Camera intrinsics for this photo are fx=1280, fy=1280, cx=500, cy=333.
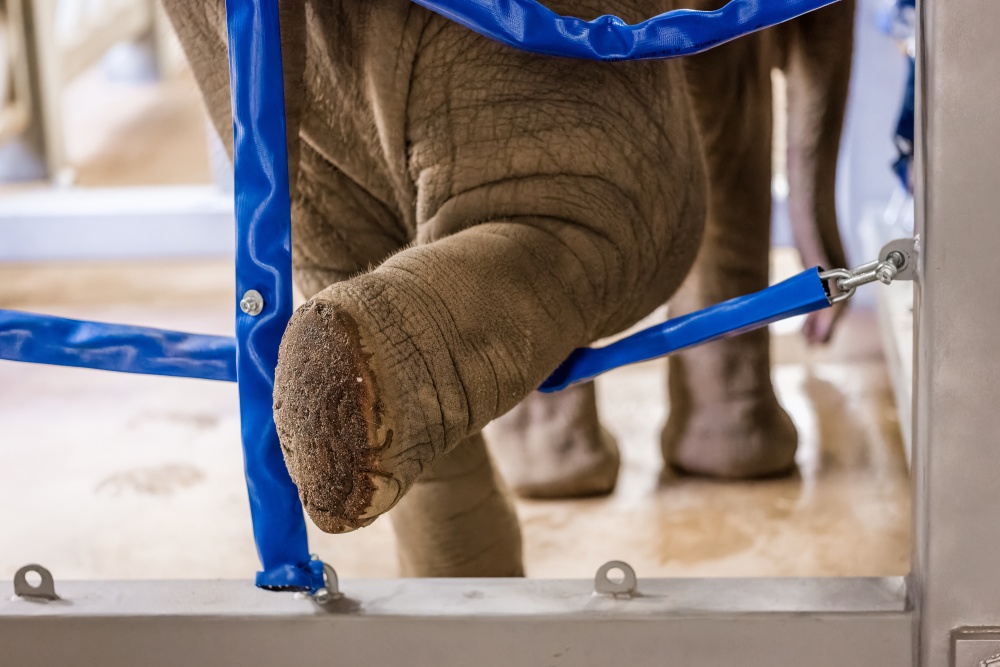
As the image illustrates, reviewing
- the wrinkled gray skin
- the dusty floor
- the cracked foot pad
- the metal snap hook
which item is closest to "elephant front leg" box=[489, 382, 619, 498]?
the dusty floor

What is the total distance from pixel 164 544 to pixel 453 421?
836mm

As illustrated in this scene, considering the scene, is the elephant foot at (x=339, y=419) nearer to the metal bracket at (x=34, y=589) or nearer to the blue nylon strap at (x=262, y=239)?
the blue nylon strap at (x=262, y=239)

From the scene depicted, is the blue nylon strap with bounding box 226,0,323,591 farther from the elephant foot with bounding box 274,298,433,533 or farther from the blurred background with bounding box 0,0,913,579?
the blurred background with bounding box 0,0,913,579

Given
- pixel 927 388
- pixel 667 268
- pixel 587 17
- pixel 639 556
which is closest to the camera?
pixel 927 388

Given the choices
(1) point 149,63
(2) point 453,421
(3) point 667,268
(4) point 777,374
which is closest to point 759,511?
(4) point 777,374

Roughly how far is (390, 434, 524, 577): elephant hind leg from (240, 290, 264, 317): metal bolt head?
14.4 inches

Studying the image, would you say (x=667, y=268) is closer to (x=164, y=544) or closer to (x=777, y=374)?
(x=164, y=544)

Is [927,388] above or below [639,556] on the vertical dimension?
above

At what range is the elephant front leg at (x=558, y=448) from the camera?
145cm

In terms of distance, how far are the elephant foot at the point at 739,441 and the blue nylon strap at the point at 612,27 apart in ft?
2.65

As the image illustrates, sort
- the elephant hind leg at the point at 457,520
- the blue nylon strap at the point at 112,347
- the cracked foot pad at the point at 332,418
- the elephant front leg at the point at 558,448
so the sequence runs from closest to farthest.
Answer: the cracked foot pad at the point at 332,418
the blue nylon strap at the point at 112,347
the elephant hind leg at the point at 457,520
the elephant front leg at the point at 558,448

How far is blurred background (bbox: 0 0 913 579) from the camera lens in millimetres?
1352

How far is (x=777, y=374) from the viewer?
181cm

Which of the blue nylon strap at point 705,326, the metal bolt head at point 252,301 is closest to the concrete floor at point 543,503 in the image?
the blue nylon strap at point 705,326
